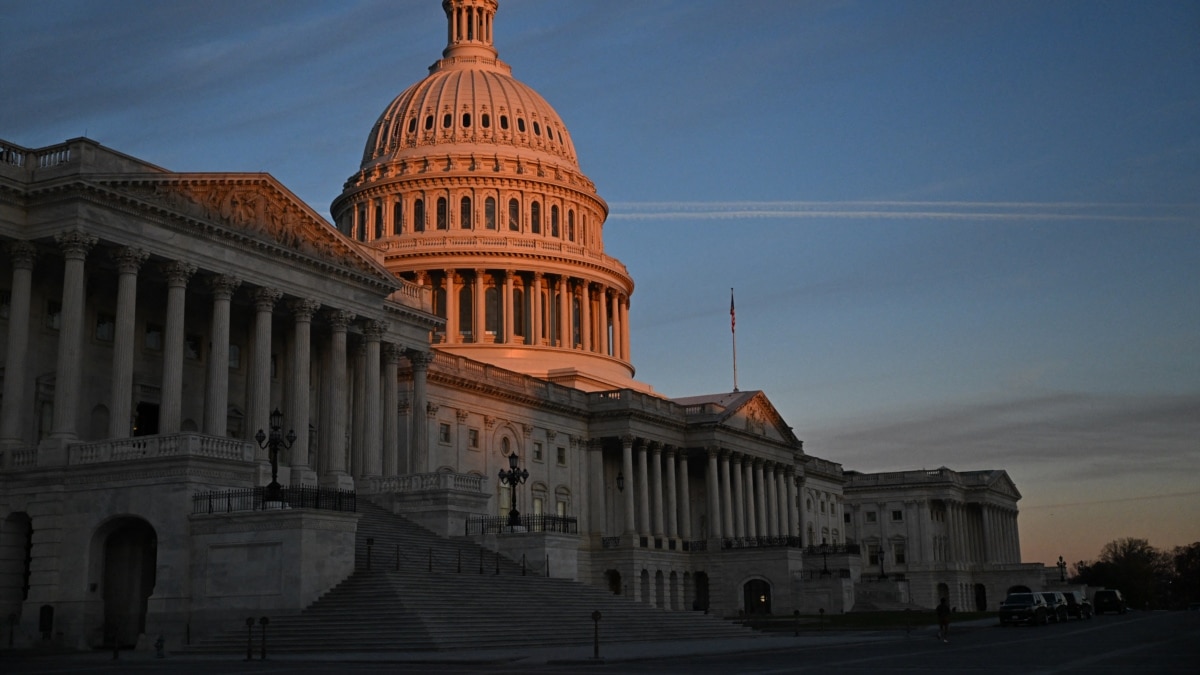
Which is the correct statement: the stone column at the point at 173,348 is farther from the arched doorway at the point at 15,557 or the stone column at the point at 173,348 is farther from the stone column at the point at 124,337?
the arched doorway at the point at 15,557

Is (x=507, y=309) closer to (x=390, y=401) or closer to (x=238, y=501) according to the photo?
(x=390, y=401)

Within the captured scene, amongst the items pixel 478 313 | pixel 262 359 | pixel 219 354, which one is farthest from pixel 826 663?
pixel 478 313

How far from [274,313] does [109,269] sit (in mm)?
9745

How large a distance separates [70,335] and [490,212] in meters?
69.0

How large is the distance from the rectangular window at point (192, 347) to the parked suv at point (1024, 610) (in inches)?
1572

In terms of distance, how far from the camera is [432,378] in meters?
81.0

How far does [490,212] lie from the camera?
118125 mm

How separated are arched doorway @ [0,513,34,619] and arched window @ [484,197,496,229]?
69.9 metres

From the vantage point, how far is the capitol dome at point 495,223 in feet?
370

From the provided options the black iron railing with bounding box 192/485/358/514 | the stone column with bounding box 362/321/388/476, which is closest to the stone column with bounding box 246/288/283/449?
the stone column with bounding box 362/321/388/476

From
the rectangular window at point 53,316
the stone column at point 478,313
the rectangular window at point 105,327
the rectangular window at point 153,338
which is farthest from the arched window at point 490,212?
the rectangular window at point 53,316

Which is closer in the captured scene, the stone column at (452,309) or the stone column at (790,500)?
the stone column at (452,309)

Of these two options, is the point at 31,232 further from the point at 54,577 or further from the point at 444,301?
the point at 444,301

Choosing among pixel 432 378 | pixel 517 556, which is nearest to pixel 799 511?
pixel 432 378
